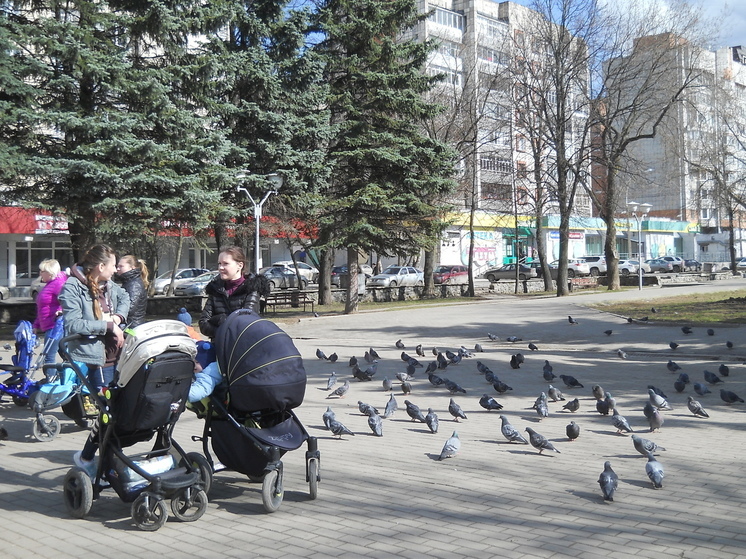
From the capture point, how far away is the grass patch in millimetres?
20131

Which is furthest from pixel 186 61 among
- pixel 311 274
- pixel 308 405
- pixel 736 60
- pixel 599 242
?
pixel 736 60

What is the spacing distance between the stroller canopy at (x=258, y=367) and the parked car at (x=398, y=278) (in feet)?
131

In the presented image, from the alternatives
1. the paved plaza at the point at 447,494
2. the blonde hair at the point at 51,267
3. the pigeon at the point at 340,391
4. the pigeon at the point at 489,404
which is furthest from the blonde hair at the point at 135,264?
the pigeon at the point at 489,404

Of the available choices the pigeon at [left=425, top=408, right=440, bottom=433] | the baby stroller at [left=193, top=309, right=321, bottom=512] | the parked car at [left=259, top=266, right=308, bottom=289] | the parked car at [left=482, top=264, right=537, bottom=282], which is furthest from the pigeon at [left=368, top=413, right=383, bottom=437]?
the parked car at [left=482, top=264, right=537, bottom=282]

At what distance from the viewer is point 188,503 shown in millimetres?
5113

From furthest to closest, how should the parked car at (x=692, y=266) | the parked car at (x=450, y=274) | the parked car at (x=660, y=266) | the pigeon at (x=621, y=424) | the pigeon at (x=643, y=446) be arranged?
the parked car at (x=692, y=266) < the parked car at (x=660, y=266) < the parked car at (x=450, y=274) < the pigeon at (x=621, y=424) < the pigeon at (x=643, y=446)

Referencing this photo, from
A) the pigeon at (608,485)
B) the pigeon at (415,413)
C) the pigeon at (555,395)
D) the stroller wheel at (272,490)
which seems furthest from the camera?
the pigeon at (555,395)

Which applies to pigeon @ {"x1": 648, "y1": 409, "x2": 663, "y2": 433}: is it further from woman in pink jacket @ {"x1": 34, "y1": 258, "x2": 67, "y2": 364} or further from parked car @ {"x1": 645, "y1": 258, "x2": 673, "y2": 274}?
parked car @ {"x1": 645, "y1": 258, "x2": 673, "y2": 274}

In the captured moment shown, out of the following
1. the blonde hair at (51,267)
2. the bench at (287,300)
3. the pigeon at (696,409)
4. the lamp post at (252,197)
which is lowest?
the pigeon at (696,409)

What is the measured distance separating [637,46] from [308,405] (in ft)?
97.9

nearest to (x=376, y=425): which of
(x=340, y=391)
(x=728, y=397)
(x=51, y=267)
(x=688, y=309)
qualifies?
(x=340, y=391)

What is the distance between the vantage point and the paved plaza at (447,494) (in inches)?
184

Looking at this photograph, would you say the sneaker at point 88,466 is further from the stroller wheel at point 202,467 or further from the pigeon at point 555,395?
the pigeon at point 555,395

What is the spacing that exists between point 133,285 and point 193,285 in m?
32.8
